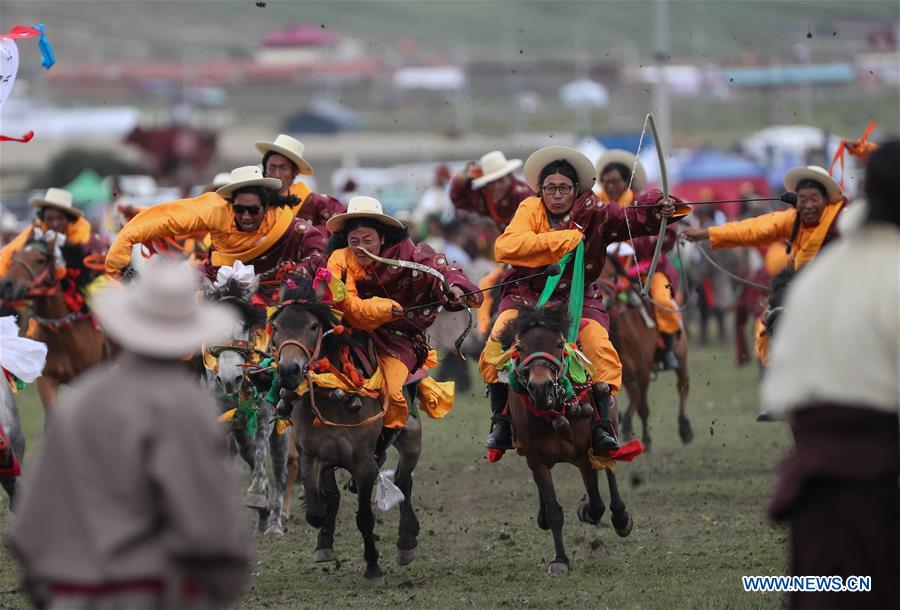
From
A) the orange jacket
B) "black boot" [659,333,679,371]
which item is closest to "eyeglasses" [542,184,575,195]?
the orange jacket

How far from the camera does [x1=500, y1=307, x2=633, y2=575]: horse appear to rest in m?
9.22

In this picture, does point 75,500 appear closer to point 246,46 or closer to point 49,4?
point 246,46

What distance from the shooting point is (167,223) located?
10.4 meters

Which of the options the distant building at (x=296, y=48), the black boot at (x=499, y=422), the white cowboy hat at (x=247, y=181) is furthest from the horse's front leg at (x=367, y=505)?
the distant building at (x=296, y=48)

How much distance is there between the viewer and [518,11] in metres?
178

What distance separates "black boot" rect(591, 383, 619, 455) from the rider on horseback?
316 cm

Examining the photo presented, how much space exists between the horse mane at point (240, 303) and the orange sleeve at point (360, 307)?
0.62 m

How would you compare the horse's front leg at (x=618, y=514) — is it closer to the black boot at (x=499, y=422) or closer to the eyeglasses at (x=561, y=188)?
the black boot at (x=499, y=422)

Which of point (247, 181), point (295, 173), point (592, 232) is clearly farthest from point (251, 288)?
point (295, 173)

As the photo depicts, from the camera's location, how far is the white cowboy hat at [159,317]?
5031mm

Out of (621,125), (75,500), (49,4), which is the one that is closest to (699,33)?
(49,4)

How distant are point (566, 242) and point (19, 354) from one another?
130 inches

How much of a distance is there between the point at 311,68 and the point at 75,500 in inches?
4199

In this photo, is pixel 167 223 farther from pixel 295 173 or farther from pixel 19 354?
pixel 295 173
